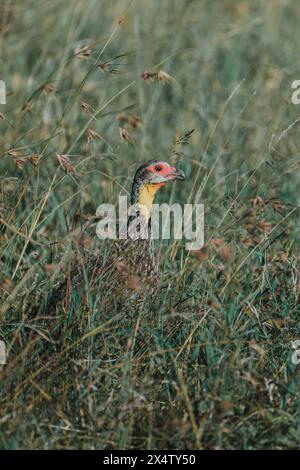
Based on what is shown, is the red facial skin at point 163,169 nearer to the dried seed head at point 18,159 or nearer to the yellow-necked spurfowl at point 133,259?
the yellow-necked spurfowl at point 133,259

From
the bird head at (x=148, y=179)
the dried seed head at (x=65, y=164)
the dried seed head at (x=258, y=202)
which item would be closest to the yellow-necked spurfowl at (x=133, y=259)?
the bird head at (x=148, y=179)

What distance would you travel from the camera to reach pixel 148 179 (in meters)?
4.98

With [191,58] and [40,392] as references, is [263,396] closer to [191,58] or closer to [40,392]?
[40,392]

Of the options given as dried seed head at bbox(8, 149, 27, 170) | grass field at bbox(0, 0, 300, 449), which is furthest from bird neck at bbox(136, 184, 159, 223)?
dried seed head at bbox(8, 149, 27, 170)

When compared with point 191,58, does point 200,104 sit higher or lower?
lower

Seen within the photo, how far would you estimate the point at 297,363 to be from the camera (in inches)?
156

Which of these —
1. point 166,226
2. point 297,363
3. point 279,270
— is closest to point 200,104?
point 166,226

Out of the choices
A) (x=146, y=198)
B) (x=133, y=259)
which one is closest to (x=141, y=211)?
(x=146, y=198)

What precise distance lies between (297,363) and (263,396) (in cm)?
25

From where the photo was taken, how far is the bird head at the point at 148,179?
4.96 metres

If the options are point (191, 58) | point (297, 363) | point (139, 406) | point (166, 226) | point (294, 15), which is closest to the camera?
point (139, 406)

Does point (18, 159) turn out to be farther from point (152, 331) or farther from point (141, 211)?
point (141, 211)

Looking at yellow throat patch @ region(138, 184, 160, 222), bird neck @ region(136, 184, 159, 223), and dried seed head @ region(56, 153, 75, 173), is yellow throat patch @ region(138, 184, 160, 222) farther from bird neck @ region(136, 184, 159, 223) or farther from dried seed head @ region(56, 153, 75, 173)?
dried seed head @ region(56, 153, 75, 173)

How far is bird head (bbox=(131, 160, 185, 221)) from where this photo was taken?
4.96 meters
